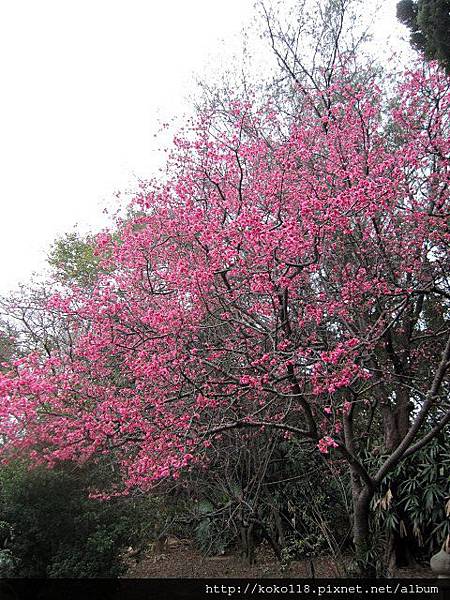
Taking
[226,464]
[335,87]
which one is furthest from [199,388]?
[335,87]

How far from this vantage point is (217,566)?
25.7 feet

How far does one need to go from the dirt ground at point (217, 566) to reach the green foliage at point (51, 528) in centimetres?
213

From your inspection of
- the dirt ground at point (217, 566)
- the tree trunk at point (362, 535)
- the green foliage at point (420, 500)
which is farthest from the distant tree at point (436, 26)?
the dirt ground at point (217, 566)

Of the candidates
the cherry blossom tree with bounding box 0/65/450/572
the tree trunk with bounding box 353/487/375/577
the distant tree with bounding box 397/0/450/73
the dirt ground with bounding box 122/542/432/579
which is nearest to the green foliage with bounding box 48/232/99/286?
the cherry blossom tree with bounding box 0/65/450/572

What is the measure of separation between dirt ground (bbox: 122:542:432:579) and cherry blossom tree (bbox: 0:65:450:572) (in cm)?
149

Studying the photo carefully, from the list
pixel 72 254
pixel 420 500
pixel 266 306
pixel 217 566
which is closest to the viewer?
A: pixel 266 306

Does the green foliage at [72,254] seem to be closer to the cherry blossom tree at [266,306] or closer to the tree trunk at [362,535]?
the cherry blossom tree at [266,306]

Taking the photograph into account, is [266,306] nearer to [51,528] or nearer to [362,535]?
[362,535]

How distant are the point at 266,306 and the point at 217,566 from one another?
184 inches

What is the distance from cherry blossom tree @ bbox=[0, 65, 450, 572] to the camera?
186 inches

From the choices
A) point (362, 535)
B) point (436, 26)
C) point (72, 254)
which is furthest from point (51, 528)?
point (72, 254)

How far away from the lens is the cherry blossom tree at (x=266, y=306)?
4.72 m

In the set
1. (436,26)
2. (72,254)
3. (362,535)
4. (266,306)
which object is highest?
(72,254)

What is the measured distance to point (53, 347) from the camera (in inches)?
303
